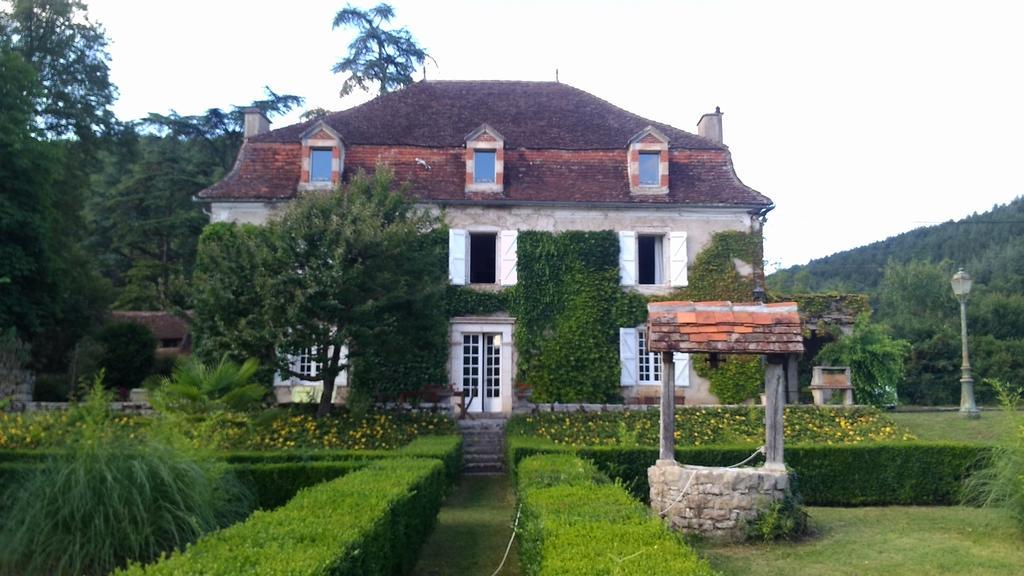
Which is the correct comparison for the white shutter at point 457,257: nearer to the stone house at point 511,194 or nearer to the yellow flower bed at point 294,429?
the stone house at point 511,194

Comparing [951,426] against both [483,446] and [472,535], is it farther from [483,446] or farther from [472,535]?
[472,535]

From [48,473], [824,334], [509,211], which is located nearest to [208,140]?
[509,211]

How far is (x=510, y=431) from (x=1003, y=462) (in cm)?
869

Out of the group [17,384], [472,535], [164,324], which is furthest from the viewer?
[164,324]

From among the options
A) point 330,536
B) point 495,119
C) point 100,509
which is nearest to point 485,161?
point 495,119

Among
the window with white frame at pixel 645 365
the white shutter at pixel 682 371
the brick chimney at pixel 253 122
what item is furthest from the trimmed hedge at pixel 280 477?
the brick chimney at pixel 253 122

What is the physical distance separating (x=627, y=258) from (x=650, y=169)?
252 centimetres

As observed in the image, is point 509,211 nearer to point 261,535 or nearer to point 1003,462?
point 1003,462

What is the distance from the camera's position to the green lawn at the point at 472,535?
7679 millimetres

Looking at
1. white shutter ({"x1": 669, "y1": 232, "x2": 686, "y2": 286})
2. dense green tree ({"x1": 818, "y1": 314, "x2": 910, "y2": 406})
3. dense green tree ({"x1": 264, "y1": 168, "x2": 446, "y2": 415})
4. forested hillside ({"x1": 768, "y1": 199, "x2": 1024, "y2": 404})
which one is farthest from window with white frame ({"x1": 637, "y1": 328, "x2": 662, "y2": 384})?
forested hillside ({"x1": 768, "y1": 199, "x2": 1024, "y2": 404})

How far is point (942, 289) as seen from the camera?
44969 mm

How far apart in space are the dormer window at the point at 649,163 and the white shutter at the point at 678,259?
1.26 m

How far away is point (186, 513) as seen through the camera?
6547 millimetres

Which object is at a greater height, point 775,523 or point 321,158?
point 321,158
